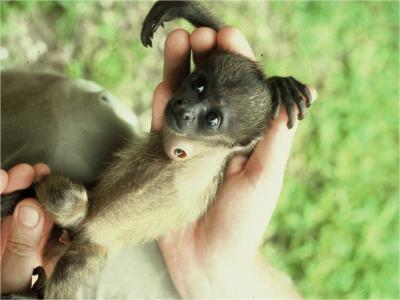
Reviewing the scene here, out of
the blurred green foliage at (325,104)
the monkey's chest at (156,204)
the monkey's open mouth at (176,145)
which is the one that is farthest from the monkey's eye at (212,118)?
the blurred green foliage at (325,104)

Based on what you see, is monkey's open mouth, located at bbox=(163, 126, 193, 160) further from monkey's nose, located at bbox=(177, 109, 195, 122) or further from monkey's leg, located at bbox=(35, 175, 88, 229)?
monkey's leg, located at bbox=(35, 175, 88, 229)

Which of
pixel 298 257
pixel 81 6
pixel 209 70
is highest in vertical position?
pixel 209 70

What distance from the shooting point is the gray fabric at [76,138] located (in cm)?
202

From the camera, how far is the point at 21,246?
183cm

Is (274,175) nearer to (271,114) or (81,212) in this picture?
(271,114)

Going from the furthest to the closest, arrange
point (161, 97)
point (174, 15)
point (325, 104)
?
point (325, 104), point (174, 15), point (161, 97)

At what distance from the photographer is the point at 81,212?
79.7 inches

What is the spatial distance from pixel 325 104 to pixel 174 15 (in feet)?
5.69

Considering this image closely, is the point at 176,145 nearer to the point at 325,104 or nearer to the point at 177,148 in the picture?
the point at 177,148

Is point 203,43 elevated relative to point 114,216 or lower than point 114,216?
elevated

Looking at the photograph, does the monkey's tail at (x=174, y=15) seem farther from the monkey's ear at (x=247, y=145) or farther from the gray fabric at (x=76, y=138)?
the monkey's ear at (x=247, y=145)

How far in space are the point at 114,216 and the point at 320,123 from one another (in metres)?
1.97

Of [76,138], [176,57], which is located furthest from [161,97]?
[76,138]

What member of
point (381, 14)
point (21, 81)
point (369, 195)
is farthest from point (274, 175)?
point (381, 14)
